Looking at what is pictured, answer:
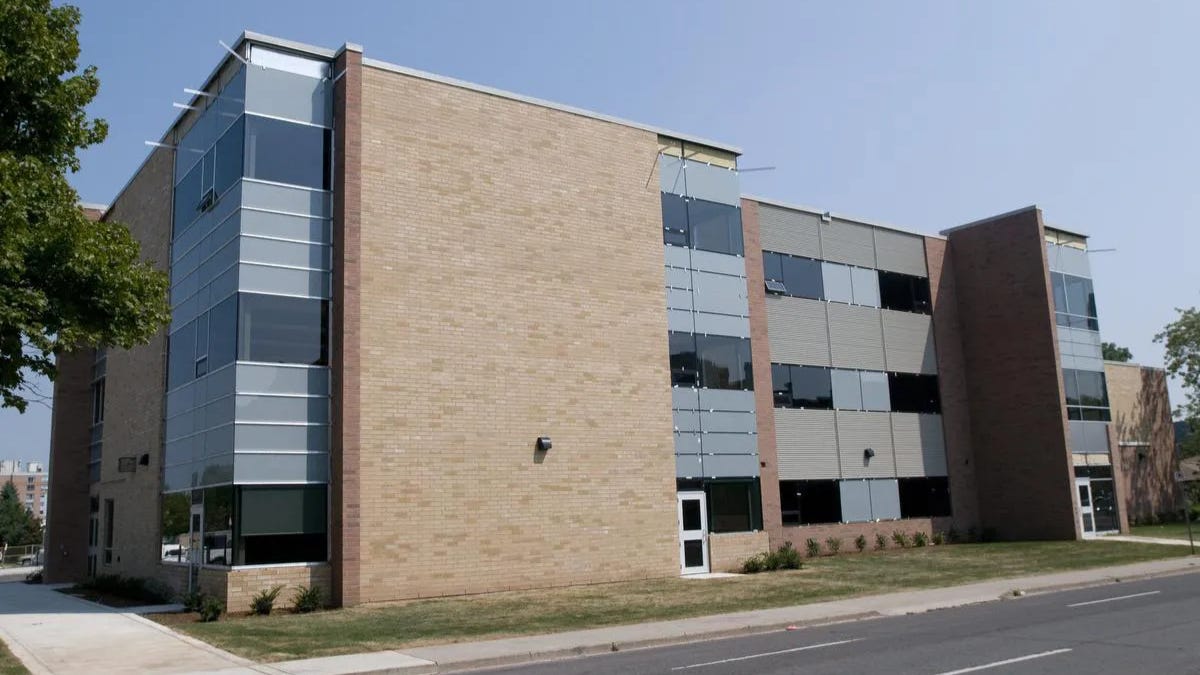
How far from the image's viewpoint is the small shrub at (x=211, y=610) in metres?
18.7

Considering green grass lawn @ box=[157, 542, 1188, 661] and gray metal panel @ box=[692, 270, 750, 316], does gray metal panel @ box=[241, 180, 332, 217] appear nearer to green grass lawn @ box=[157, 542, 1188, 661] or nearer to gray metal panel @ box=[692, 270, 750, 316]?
green grass lawn @ box=[157, 542, 1188, 661]

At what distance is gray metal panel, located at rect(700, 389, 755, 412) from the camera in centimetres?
2728

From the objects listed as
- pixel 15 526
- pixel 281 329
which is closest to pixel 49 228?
pixel 281 329

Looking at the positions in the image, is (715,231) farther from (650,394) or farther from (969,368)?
(969,368)

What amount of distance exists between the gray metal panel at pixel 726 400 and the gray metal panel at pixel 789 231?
5500mm

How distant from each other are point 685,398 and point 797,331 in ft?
21.7

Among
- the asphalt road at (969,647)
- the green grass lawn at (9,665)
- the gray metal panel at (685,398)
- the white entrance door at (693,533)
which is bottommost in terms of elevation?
the asphalt road at (969,647)

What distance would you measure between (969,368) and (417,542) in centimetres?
2408

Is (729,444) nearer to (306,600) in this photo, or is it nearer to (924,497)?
(924,497)

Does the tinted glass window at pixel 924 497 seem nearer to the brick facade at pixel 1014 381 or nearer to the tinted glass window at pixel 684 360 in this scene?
the brick facade at pixel 1014 381

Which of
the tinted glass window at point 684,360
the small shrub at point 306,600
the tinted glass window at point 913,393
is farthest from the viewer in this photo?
the tinted glass window at point 913,393

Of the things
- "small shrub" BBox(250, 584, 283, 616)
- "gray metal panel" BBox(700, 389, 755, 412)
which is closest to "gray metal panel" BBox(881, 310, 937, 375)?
"gray metal panel" BBox(700, 389, 755, 412)

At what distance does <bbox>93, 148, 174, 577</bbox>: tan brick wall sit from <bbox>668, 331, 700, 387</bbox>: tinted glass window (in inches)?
527

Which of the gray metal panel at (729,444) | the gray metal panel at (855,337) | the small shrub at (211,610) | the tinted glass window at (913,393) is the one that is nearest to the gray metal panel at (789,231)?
the gray metal panel at (855,337)
